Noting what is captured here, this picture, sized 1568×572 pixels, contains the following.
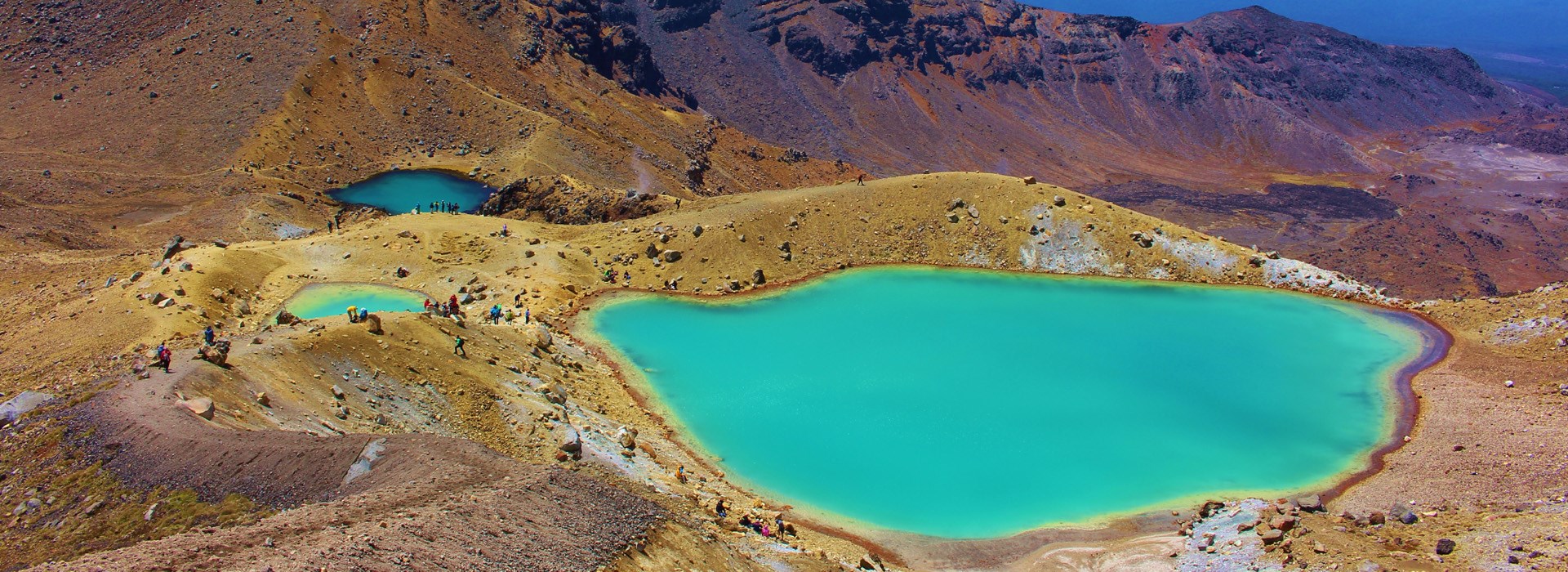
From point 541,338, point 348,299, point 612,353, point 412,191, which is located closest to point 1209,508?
point 612,353

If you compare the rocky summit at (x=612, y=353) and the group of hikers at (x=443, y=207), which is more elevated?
the rocky summit at (x=612, y=353)

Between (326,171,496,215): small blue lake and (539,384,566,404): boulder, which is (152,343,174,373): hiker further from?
(326,171,496,215): small blue lake

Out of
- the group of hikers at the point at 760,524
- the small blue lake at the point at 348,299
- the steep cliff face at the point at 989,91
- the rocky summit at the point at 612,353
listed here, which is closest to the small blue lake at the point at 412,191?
the rocky summit at the point at 612,353

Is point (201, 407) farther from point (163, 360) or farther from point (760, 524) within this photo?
point (760, 524)

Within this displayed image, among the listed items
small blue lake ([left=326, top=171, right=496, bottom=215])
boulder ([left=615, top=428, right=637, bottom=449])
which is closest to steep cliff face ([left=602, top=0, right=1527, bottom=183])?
small blue lake ([left=326, top=171, right=496, bottom=215])

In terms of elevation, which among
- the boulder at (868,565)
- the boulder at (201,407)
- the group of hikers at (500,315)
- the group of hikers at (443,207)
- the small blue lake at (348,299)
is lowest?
the group of hikers at (443,207)

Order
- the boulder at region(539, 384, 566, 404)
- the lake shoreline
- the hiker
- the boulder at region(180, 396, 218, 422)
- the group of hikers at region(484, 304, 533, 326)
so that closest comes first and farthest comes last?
the boulder at region(180, 396, 218, 422), the hiker, the lake shoreline, the boulder at region(539, 384, 566, 404), the group of hikers at region(484, 304, 533, 326)

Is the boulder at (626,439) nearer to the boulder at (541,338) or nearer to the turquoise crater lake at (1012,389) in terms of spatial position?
the turquoise crater lake at (1012,389)
